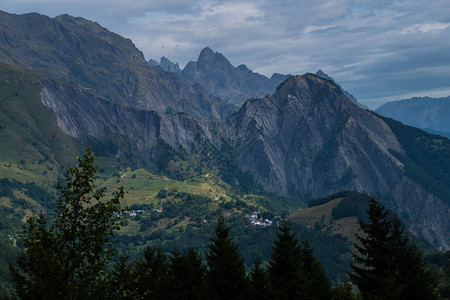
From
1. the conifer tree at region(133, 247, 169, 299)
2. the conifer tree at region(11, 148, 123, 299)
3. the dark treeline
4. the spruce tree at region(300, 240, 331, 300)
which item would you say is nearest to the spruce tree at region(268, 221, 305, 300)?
the dark treeline

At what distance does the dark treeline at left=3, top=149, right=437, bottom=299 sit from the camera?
30984 mm

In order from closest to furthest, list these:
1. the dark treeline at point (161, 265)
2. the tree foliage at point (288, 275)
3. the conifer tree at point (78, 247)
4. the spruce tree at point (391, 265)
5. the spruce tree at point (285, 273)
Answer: the conifer tree at point (78, 247) < the dark treeline at point (161, 265) < the spruce tree at point (391, 265) < the tree foliage at point (288, 275) < the spruce tree at point (285, 273)

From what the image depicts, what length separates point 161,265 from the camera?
3091 inches

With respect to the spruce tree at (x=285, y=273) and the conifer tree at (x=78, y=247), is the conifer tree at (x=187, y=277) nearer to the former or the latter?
the spruce tree at (x=285, y=273)

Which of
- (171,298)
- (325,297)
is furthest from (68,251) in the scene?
(325,297)

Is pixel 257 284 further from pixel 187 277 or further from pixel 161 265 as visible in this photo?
pixel 161 265

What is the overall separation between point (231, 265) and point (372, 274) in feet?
65.8

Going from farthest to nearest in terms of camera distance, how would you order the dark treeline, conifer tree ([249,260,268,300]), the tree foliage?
1. conifer tree ([249,260,268,300])
2. the tree foliage
3. the dark treeline

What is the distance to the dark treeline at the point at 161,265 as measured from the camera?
3098 centimetres

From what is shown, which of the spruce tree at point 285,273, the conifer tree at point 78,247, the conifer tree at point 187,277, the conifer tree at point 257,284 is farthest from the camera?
the conifer tree at point 187,277

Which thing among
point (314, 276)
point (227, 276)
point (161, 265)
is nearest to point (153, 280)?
point (161, 265)

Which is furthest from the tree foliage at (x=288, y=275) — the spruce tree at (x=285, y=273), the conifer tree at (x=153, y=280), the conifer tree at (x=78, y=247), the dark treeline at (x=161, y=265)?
the conifer tree at (x=78, y=247)

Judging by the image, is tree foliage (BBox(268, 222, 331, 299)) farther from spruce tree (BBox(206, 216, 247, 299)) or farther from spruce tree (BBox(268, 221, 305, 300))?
spruce tree (BBox(206, 216, 247, 299))

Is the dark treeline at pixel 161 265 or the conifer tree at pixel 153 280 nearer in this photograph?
the dark treeline at pixel 161 265
